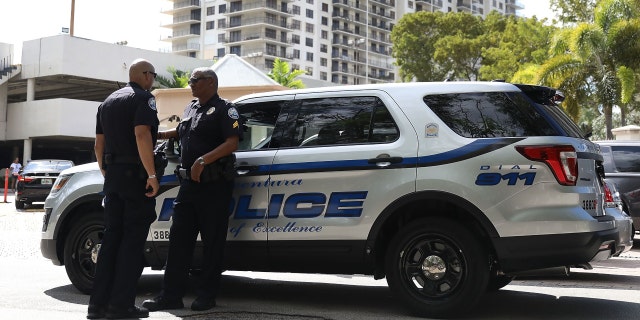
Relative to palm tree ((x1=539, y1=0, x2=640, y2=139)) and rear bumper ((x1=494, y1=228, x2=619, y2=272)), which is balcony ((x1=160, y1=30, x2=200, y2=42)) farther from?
rear bumper ((x1=494, y1=228, x2=619, y2=272))

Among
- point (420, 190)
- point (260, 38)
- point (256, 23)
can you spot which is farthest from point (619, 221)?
point (256, 23)

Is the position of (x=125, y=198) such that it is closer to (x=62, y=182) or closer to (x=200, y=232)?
(x=200, y=232)

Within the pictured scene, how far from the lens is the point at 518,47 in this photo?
142 feet

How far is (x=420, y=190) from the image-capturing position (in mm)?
4945

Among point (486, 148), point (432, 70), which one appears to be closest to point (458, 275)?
point (486, 148)

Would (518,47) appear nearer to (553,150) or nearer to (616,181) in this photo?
(616,181)

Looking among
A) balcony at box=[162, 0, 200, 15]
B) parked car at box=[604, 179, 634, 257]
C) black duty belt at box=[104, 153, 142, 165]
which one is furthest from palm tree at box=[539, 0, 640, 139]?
balcony at box=[162, 0, 200, 15]

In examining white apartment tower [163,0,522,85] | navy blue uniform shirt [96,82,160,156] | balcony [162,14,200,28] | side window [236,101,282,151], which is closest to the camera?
navy blue uniform shirt [96,82,160,156]

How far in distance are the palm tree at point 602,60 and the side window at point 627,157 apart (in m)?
13.8

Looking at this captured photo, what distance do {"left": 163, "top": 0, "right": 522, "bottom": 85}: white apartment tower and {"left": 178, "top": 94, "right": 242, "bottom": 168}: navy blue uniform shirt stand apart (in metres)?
78.1

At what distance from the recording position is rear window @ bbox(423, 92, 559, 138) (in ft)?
16.1

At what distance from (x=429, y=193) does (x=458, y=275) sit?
627 millimetres

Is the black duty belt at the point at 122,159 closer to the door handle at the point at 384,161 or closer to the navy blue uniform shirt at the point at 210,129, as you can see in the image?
the navy blue uniform shirt at the point at 210,129

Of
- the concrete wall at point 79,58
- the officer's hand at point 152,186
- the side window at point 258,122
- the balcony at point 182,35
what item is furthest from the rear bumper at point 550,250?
the balcony at point 182,35
